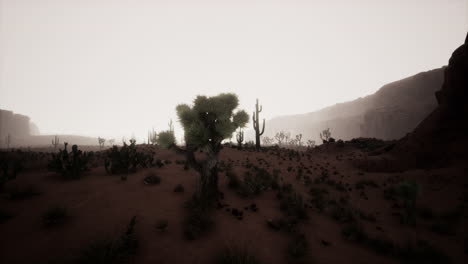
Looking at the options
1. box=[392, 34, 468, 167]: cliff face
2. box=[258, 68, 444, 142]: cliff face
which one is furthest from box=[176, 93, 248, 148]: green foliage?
box=[258, 68, 444, 142]: cliff face

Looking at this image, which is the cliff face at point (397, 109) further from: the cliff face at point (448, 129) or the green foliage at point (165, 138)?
the green foliage at point (165, 138)

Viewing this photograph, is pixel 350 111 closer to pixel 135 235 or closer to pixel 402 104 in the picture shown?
pixel 402 104

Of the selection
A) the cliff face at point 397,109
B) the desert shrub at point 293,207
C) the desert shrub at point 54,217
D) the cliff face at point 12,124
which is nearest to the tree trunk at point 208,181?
the desert shrub at point 293,207

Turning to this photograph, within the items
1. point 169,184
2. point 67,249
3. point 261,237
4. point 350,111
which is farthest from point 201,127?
point 350,111

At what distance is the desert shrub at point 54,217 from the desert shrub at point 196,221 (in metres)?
3.52

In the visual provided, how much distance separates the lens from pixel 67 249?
4.36 meters

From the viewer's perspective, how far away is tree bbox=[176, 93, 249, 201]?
7180 mm

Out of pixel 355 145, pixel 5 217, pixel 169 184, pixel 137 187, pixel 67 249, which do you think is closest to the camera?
pixel 67 249

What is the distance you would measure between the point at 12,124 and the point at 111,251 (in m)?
160

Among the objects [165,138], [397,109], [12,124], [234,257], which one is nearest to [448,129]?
[234,257]

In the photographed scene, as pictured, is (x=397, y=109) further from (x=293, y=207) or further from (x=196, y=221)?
(x=196, y=221)

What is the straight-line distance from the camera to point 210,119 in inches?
309

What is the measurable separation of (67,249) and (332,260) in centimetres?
660

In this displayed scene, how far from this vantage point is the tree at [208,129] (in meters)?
7.18
